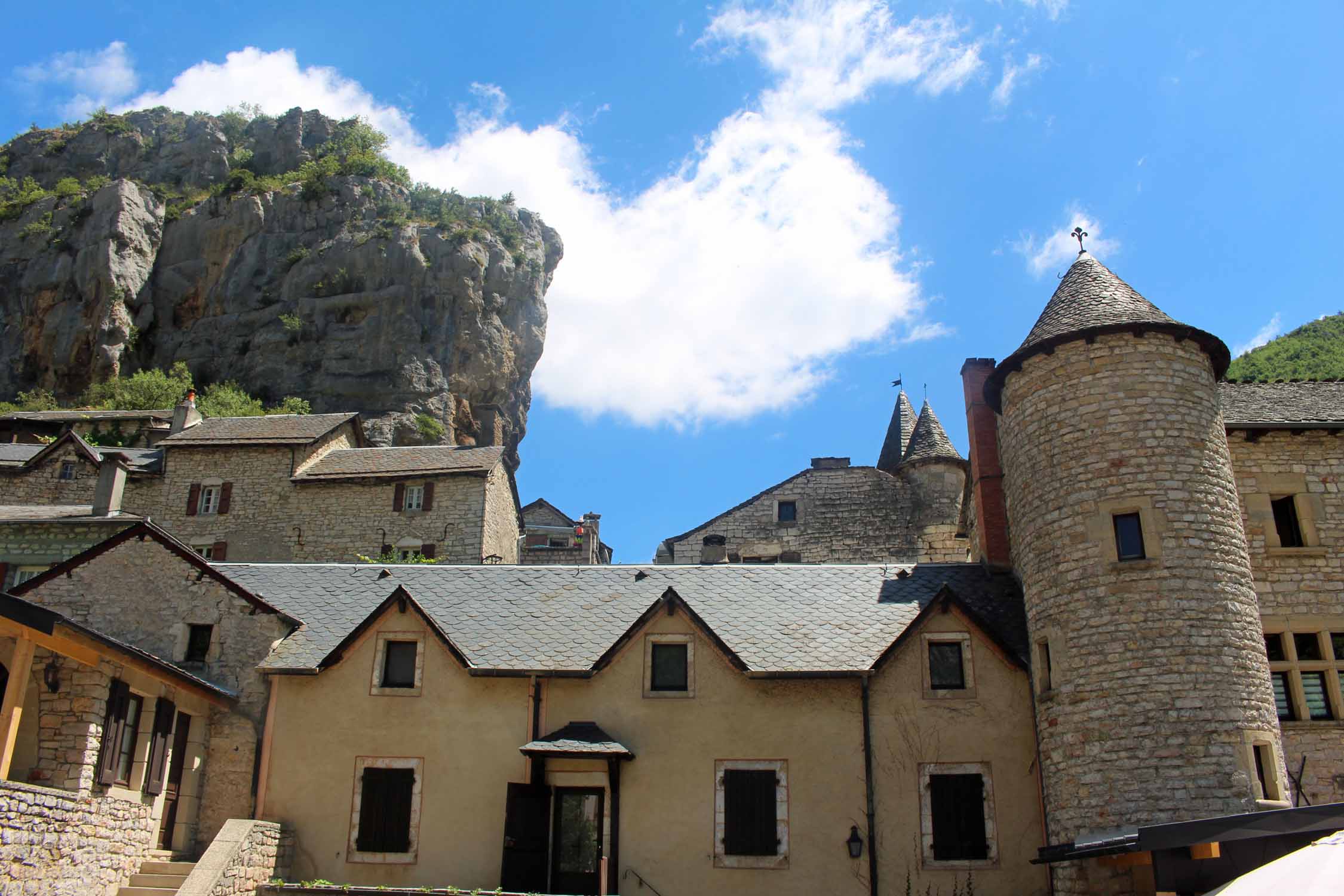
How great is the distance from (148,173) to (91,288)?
1780 centimetres

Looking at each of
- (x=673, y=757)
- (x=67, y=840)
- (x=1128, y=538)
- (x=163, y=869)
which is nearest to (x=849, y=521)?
(x=673, y=757)

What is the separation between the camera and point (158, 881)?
52.2 ft

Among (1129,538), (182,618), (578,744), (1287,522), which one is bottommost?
(578,744)

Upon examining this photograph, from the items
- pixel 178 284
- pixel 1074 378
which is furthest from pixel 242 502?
pixel 178 284

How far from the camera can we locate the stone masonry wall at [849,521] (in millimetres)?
35000

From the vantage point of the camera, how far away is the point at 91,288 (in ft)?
202

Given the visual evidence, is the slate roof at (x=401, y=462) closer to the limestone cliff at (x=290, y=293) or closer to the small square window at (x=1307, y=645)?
the limestone cliff at (x=290, y=293)

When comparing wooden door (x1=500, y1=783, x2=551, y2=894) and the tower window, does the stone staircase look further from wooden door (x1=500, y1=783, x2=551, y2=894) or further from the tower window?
the tower window

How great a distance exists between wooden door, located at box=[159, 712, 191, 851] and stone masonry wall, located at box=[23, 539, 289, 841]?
26.5 inches

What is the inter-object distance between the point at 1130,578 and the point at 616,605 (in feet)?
30.4

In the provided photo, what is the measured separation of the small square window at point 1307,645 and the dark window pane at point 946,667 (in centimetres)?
615

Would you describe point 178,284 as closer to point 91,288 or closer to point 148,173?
point 91,288

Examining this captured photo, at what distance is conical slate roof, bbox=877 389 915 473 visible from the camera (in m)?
40.3

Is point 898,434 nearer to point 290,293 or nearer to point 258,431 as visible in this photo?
point 258,431
